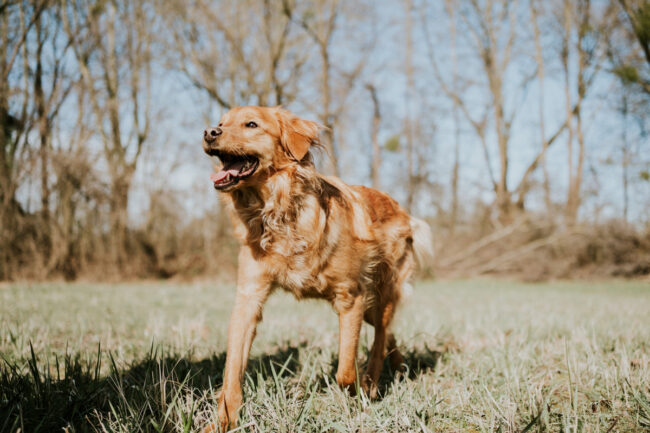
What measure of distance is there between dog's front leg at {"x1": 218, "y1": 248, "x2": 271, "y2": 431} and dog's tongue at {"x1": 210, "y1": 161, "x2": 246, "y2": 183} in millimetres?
456

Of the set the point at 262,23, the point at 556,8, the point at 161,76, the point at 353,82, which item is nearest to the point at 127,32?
the point at 161,76

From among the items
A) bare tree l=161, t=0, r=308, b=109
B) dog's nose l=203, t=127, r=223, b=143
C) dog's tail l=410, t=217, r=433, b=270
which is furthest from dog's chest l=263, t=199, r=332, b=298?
bare tree l=161, t=0, r=308, b=109

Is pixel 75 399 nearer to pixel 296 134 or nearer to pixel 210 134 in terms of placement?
pixel 210 134

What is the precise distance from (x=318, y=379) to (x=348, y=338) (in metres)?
0.29

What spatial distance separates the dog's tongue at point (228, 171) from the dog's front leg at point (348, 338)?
1003mm

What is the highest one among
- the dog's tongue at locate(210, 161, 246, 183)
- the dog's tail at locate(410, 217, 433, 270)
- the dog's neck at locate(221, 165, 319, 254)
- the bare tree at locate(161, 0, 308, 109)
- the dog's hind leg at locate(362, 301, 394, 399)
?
the bare tree at locate(161, 0, 308, 109)

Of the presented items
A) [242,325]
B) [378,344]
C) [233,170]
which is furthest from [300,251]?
[378,344]

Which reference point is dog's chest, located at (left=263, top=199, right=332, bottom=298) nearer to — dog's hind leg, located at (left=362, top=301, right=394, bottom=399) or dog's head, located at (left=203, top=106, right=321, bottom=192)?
dog's head, located at (left=203, top=106, right=321, bottom=192)

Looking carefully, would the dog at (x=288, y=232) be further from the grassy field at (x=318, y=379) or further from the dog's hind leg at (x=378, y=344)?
the grassy field at (x=318, y=379)

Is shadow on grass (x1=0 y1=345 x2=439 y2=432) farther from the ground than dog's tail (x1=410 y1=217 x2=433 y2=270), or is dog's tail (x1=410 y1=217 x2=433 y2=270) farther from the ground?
dog's tail (x1=410 y1=217 x2=433 y2=270)

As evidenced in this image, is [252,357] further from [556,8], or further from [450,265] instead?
[556,8]

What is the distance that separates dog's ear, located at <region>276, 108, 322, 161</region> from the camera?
2686 millimetres

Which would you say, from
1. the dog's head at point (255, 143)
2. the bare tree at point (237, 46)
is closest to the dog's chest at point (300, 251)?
the dog's head at point (255, 143)

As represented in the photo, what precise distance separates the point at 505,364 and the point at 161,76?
1628 cm
